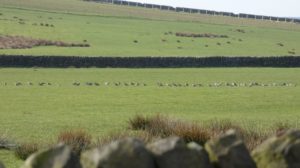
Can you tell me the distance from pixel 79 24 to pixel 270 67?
37425mm

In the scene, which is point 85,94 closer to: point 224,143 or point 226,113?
point 226,113

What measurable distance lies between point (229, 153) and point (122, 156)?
3.74ft

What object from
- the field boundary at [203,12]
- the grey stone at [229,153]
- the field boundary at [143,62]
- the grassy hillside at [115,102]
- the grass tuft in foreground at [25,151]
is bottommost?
the field boundary at [203,12]

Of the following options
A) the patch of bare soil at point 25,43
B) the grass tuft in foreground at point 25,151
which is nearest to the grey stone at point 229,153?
the grass tuft in foreground at point 25,151

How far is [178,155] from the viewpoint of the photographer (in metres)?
7.83

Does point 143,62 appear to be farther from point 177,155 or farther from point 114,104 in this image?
point 177,155

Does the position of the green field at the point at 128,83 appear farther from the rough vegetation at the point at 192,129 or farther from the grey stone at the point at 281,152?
the grey stone at the point at 281,152

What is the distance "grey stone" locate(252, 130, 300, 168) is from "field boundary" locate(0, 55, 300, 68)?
4447 centimetres

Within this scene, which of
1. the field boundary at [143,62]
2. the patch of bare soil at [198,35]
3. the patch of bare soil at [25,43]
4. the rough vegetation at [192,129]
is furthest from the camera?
the patch of bare soil at [198,35]

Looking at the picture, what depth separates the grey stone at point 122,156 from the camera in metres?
7.57

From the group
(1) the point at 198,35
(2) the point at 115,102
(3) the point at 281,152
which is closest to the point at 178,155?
(3) the point at 281,152

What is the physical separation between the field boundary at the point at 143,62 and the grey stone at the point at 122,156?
44.5 m

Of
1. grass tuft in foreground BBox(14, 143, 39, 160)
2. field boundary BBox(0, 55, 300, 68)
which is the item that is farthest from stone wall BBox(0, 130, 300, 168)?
field boundary BBox(0, 55, 300, 68)

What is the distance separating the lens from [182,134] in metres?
14.9
